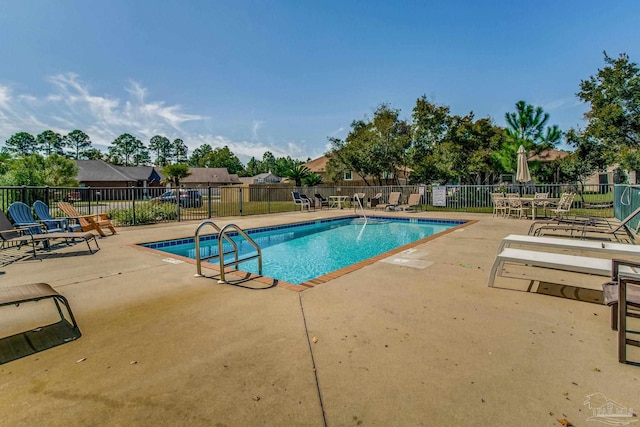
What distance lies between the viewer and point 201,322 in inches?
113

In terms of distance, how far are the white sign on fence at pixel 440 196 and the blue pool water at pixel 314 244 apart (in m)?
3.96

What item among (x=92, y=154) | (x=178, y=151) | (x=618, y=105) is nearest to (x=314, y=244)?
(x=618, y=105)

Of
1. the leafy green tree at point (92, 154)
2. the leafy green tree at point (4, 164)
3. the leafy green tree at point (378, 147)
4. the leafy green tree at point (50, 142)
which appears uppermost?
the leafy green tree at point (50, 142)

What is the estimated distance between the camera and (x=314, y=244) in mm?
9047

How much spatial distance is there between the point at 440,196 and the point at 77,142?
90.0 meters

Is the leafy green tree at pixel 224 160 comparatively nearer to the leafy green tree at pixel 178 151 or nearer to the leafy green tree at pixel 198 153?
the leafy green tree at pixel 198 153

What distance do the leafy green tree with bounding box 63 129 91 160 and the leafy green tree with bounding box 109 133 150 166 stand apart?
546 centimetres

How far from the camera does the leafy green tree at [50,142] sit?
241ft

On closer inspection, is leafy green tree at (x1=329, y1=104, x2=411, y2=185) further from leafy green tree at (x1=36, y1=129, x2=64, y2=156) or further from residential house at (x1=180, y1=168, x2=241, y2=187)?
leafy green tree at (x1=36, y1=129, x2=64, y2=156)

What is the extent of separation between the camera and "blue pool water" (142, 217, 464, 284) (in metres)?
6.56

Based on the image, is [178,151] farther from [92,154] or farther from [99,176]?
[99,176]

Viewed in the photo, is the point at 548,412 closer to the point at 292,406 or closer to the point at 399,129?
the point at 292,406

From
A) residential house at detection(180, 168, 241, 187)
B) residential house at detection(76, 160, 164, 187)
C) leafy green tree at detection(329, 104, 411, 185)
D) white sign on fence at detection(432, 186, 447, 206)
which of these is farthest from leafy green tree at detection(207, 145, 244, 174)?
white sign on fence at detection(432, 186, 447, 206)

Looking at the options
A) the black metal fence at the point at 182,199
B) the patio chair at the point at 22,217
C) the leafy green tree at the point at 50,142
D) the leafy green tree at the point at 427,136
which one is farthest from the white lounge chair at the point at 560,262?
the leafy green tree at the point at 50,142
